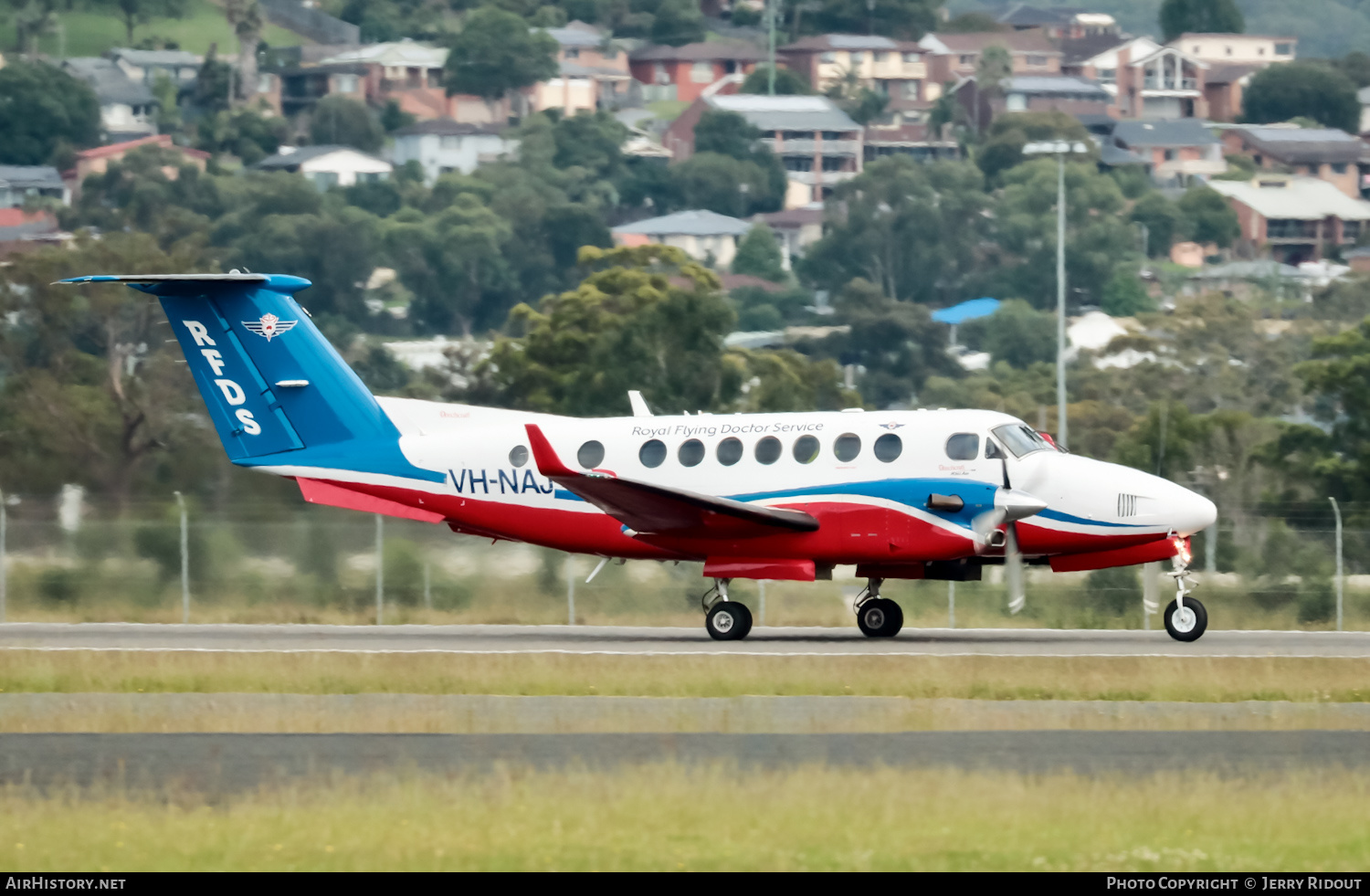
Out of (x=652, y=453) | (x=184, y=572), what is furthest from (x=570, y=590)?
(x=184, y=572)

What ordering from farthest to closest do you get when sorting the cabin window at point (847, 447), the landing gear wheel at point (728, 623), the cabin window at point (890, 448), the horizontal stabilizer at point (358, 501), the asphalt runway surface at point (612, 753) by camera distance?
the horizontal stabilizer at point (358, 501)
the landing gear wheel at point (728, 623)
the cabin window at point (847, 447)
the cabin window at point (890, 448)
the asphalt runway surface at point (612, 753)

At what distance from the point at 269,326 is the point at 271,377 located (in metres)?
0.71

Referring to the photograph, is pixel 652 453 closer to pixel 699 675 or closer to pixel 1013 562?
Result: pixel 1013 562

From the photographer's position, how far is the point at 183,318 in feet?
96.9

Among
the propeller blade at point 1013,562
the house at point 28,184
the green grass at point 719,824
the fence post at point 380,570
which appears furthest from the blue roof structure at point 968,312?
the green grass at point 719,824

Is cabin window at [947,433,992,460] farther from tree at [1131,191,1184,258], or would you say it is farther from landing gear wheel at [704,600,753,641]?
tree at [1131,191,1184,258]

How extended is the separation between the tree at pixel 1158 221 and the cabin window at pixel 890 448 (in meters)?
169

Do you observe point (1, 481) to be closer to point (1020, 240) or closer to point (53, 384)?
point (53, 384)

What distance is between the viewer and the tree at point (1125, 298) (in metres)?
166

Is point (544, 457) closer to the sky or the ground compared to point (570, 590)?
closer to the sky

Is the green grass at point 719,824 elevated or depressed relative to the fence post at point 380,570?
elevated

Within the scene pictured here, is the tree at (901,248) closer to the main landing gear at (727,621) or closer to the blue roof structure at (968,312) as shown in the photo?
the blue roof structure at (968,312)

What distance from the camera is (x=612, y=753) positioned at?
1727 centimetres

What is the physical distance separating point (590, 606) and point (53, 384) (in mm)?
34784
